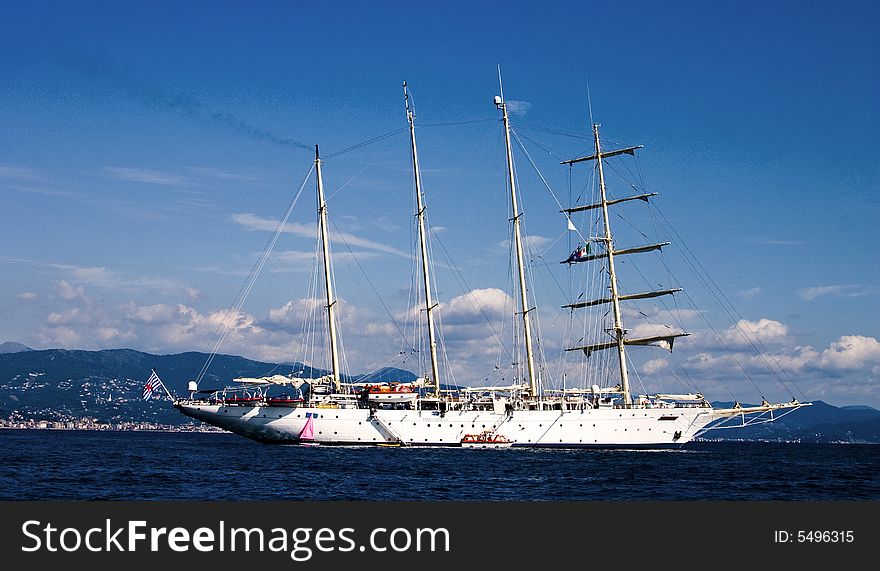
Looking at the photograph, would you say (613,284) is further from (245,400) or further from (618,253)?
(245,400)

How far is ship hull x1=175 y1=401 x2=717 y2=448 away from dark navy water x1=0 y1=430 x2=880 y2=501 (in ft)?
18.6

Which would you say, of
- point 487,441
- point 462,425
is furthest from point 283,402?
point 487,441

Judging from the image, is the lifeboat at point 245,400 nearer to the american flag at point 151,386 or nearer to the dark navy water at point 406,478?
the american flag at point 151,386

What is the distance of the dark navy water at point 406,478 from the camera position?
44.8 m

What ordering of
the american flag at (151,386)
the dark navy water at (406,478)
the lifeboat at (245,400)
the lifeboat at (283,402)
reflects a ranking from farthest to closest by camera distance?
the lifeboat at (245,400)
the lifeboat at (283,402)
the american flag at (151,386)
the dark navy water at (406,478)

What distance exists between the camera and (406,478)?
5266 centimetres

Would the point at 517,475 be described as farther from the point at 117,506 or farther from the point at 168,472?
the point at 117,506

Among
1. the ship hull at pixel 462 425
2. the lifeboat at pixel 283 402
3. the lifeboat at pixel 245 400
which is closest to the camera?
the ship hull at pixel 462 425

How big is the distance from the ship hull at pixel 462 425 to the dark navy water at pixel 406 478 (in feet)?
18.6

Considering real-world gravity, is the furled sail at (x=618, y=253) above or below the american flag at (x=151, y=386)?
above

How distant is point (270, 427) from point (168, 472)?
94.9 feet

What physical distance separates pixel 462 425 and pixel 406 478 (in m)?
32.7

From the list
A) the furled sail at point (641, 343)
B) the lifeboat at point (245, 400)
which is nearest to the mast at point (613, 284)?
the furled sail at point (641, 343)

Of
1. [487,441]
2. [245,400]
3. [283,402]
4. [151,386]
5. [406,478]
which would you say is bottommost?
[406,478]
